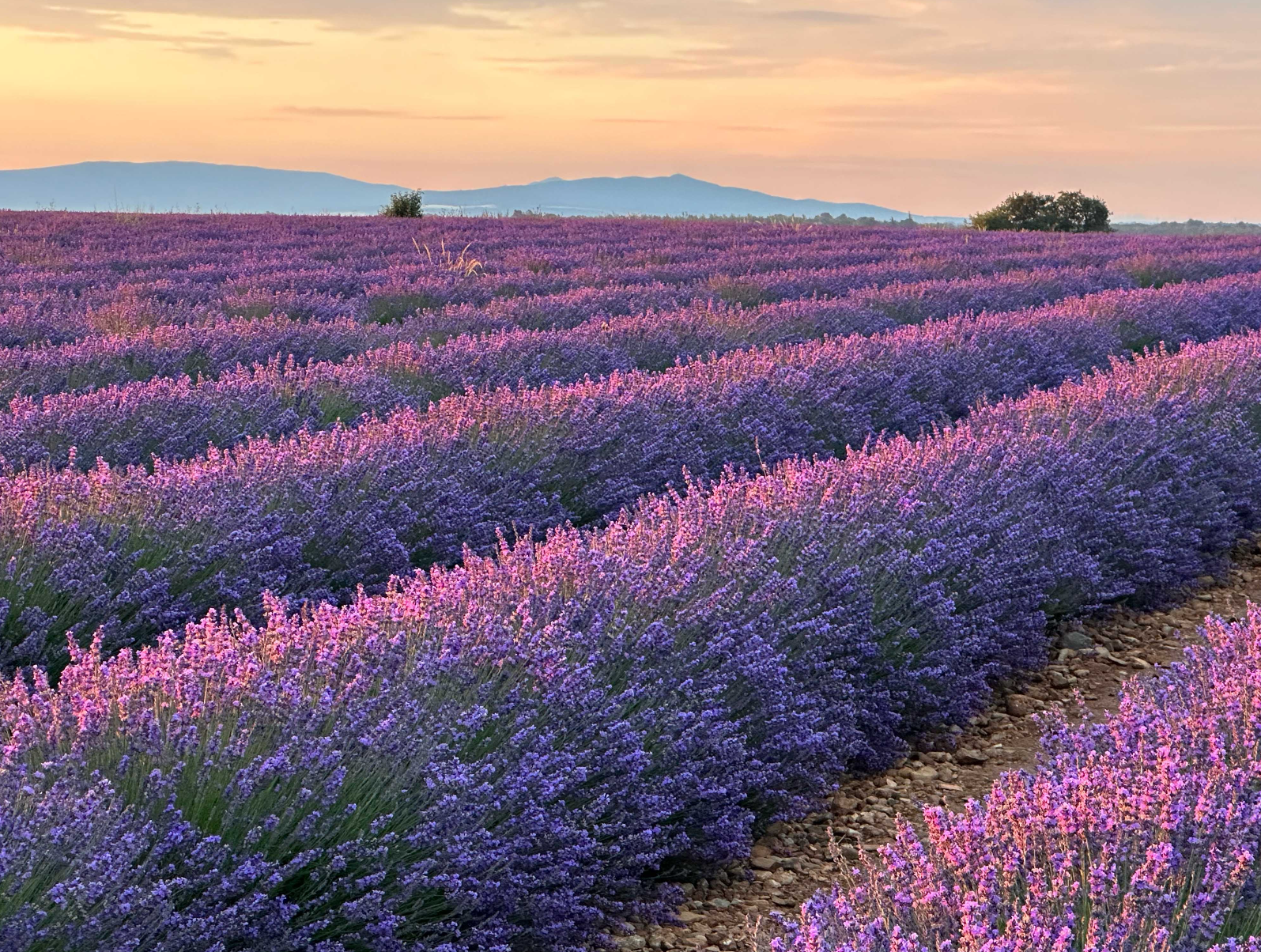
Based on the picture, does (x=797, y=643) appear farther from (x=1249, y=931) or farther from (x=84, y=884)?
(x=84, y=884)

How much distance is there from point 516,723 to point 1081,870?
108 centimetres

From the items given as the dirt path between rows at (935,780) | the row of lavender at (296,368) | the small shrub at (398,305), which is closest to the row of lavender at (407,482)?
the row of lavender at (296,368)

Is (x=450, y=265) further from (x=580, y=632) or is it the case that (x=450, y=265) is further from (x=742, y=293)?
(x=580, y=632)

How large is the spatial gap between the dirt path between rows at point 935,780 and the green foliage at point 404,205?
76.9 feet

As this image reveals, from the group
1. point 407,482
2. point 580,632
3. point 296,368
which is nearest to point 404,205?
point 296,368

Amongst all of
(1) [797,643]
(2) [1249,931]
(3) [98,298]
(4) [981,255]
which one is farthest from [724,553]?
(4) [981,255]

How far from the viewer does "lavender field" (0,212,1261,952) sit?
201 centimetres

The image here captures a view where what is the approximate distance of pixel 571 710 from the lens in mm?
2604

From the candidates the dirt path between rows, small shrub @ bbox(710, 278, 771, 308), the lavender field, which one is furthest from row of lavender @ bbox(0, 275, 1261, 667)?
small shrub @ bbox(710, 278, 771, 308)

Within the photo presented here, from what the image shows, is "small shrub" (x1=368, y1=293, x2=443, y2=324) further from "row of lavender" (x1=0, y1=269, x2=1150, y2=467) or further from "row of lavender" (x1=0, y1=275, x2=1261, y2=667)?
"row of lavender" (x1=0, y1=275, x2=1261, y2=667)

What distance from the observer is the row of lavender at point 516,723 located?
80.2 inches

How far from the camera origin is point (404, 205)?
26.8 m

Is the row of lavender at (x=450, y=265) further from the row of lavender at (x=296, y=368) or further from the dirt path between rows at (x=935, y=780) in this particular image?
the dirt path between rows at (x=935, y=780)

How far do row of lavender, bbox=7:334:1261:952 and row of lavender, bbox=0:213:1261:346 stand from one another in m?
6.15
